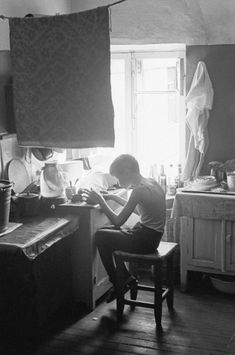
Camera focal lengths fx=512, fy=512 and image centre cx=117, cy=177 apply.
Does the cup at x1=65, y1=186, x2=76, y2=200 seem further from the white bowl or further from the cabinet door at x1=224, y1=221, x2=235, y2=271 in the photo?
the white bowl

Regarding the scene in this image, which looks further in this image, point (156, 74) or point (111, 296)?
point (156, 74)

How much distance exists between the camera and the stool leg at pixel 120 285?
3256 mm

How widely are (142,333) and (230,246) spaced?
936 millimetres

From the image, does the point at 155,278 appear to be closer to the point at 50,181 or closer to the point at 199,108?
the point at 50,181

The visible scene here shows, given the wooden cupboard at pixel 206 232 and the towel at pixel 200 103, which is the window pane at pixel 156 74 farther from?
the wooden cupboard at pixel 206 232

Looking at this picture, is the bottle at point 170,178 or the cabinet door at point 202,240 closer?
the cabinet door at point 202,240

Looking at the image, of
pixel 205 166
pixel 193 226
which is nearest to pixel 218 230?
pixel 193 226

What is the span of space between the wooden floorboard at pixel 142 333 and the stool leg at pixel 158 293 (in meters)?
0.06

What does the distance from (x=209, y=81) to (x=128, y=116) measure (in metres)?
0.76

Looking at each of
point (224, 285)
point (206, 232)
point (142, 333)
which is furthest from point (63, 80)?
point (224, 285)

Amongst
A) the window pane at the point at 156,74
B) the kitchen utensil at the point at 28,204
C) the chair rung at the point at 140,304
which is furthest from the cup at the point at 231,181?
the kitchen utensil at the point at 28,204

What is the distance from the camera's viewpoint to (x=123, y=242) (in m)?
3.29

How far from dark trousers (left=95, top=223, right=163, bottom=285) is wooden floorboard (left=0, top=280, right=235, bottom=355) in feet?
1.02

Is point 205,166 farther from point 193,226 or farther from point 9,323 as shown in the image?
point 9,323
